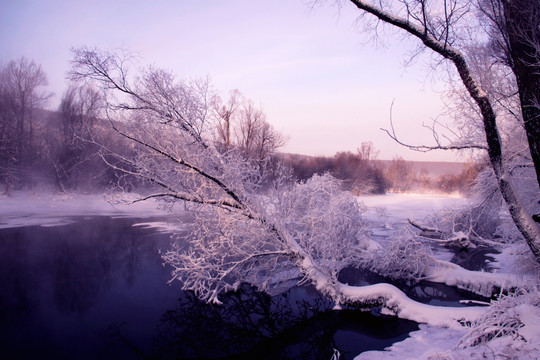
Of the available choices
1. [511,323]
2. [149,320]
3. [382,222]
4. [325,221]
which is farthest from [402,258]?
[382,222]

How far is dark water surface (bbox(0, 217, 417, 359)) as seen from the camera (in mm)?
5758

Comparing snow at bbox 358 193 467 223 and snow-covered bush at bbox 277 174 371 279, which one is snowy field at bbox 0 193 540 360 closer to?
snow at bbox 358 193 467 223

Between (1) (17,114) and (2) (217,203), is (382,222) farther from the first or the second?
(1) (17,114)

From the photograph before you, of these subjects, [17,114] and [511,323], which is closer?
[511,323]

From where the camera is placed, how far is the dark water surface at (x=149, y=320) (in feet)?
18.9

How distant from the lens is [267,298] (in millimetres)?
8438

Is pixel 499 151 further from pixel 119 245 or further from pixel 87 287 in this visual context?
pixel 119 245

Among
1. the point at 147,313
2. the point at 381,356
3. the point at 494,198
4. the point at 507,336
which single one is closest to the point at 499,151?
the point at 507,336

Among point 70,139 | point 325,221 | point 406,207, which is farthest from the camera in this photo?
point 406,207

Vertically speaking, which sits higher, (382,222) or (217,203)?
(217,203)

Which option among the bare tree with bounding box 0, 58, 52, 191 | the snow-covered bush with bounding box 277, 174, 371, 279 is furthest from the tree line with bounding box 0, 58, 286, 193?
the snow-covered bush with bounding box 277, 174, 371, 279

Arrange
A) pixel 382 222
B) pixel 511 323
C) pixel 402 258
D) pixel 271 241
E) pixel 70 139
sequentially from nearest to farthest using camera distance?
pixel 511 323 < pixel 271 241 < pixel 402 258 < pixel 382 222 < pixel 70 139

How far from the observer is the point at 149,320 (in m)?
6.87

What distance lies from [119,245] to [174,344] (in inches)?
327
